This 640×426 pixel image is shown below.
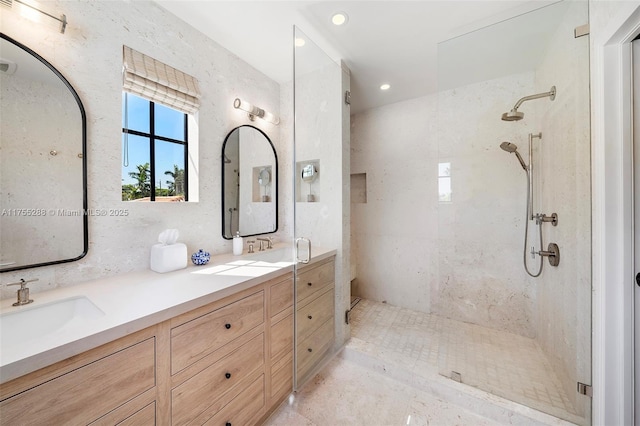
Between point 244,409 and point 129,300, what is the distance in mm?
807

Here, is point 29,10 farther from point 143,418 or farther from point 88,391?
point 143,418

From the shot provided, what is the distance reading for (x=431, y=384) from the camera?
160 centimetres

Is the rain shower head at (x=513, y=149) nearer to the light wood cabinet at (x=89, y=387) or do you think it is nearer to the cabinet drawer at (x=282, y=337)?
the cabinet drawer at (x=282, y=337)

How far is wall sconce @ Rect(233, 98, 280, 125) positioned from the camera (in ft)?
6.21

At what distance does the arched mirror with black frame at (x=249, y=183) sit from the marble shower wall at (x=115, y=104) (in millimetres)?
112

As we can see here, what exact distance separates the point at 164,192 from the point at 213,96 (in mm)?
819

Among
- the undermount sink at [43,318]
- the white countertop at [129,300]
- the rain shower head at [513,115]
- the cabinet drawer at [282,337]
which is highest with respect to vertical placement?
the rain shower head at [513,115]

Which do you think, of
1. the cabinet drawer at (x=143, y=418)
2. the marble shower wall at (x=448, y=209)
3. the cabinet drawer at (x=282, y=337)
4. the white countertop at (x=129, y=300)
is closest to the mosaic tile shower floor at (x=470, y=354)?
the marble shower wall at (x=448, y=209)

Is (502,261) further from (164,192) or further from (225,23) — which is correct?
(225,23)

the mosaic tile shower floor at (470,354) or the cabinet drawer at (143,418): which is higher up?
the cabinet drawer at (143,418)

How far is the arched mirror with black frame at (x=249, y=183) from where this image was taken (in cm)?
186

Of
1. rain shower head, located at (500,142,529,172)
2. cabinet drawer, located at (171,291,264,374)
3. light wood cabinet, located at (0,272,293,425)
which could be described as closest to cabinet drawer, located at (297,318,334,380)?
light wood cabinet, located at (0,272,293,425)

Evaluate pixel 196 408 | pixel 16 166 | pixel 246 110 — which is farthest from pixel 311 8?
pixel 196 408

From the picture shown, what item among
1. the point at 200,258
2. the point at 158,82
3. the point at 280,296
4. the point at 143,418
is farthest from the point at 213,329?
the point at 158,82
